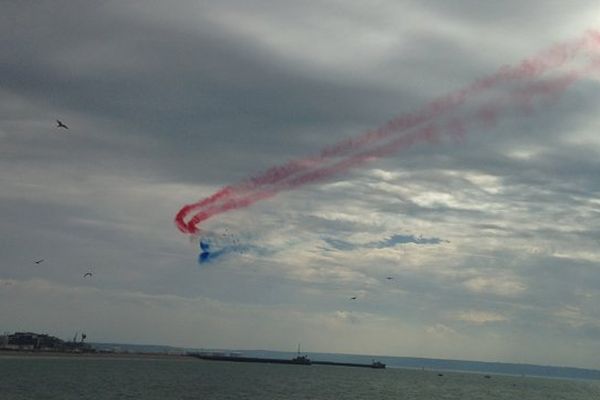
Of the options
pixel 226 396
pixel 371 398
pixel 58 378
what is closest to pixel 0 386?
pixel 58 378

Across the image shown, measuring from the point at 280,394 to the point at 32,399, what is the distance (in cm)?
7244

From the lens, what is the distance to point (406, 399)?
7830 inches

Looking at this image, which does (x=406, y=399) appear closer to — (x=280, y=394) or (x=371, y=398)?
(x=371, y=398)

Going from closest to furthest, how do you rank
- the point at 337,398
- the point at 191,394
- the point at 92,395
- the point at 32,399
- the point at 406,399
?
the point at 32,399, the point at 92,395, the point at 191,394, the point at 337,398, the point at 406,399

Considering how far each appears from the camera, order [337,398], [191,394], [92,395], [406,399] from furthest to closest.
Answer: [406,399], [337,398], [191,394], [92,395]

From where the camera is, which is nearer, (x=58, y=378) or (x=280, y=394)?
(x=280, y=394)

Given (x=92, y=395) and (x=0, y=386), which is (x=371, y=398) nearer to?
(x=92, y=395)

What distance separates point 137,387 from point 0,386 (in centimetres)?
3763

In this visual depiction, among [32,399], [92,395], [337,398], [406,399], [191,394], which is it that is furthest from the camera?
[406,399]

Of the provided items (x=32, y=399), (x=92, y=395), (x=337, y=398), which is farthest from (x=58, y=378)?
(x=337, y=398)

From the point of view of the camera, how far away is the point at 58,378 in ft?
655

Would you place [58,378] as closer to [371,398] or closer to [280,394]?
[280,394]

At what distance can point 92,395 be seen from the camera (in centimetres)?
15038

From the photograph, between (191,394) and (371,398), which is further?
(371,398)
